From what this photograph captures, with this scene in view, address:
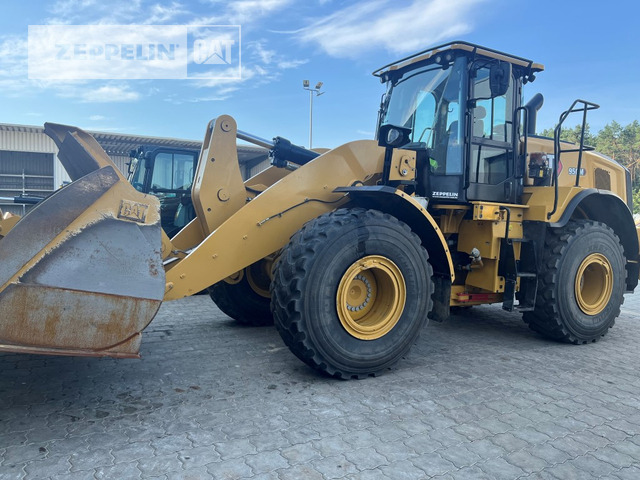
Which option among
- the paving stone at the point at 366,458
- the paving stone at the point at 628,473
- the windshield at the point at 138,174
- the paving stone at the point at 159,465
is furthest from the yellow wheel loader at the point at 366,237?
the windshield at the point at 138,174

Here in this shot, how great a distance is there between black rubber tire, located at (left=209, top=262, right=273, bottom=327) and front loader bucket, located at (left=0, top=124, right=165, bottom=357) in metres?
2.18

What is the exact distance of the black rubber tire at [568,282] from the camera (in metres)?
4.82

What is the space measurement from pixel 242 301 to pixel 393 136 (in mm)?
2392

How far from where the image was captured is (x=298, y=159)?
469 centimetres

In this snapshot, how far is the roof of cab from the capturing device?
449cm

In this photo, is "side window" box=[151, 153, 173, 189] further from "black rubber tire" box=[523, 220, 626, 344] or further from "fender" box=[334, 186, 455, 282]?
"black rubber tire" box=[523, 220, 626, 344]

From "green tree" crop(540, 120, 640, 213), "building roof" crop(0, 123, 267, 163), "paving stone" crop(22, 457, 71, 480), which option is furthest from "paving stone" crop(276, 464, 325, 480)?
"green tree" crop(540, 120, 640, 213)

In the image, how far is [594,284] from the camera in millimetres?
5348

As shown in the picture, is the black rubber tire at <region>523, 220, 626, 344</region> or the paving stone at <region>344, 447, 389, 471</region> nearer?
the paving stone at <region>344, 447, 389, 471</region>

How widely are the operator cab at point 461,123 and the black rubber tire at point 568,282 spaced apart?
676 mm

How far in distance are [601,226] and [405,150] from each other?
245 cm

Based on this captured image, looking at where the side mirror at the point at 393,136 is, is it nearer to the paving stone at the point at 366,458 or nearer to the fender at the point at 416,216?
the fender at the point at 416,216

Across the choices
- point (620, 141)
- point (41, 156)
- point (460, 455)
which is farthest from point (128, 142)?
point (620, 141)

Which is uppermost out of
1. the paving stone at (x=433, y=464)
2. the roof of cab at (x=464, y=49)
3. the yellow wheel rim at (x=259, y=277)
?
the roof of cab at (x=464, y=49)
